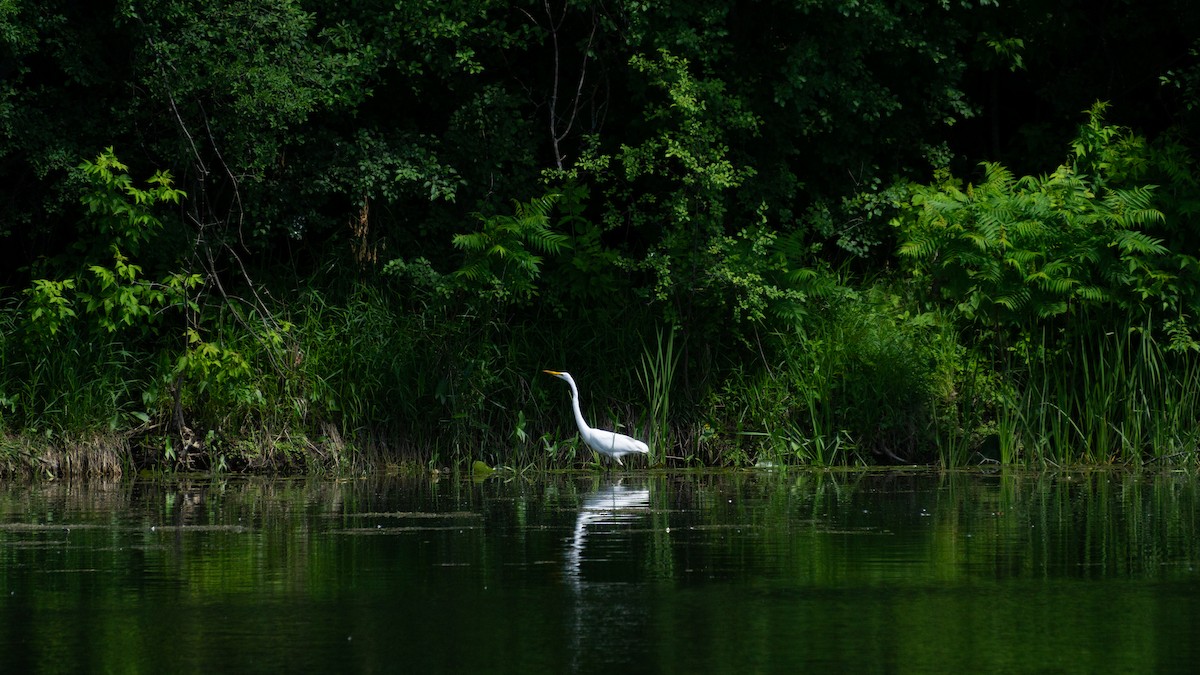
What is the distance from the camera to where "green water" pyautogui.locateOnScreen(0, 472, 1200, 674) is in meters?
6.77

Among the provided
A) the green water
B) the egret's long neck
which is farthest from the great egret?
the green water

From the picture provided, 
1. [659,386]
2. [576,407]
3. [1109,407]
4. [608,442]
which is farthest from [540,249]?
[1109,407]

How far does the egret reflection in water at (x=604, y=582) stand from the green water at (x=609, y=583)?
23mm

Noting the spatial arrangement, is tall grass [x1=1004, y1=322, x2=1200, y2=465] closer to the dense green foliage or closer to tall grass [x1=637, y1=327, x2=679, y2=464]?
the dense green foliage

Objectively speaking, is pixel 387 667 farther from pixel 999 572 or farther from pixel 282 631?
pixel 999 572

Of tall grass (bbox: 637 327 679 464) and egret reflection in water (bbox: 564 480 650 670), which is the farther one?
tall grass (bbox: 637 327 679 464)

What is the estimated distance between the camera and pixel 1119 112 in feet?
70.7

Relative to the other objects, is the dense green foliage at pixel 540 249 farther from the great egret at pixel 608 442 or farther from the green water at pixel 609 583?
the green water at pixel 609 583

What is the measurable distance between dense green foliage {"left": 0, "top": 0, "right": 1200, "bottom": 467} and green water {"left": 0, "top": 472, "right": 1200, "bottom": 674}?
11.5 ft

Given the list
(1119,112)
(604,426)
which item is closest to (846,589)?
(604,426)

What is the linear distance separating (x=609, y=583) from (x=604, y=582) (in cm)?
5

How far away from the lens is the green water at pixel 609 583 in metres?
6.77

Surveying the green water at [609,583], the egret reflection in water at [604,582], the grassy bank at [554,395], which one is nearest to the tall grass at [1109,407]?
the grassy bank at [554,395]

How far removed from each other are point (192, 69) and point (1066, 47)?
36.5 feet
